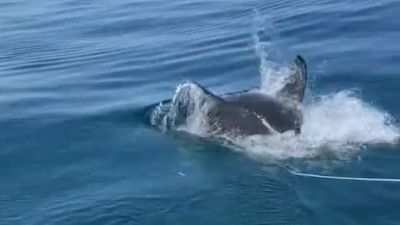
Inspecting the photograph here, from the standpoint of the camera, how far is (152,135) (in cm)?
1662

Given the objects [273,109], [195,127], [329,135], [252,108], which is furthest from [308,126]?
[195,127]

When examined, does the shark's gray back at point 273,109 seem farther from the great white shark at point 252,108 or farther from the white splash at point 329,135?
the white splash at point 329,135

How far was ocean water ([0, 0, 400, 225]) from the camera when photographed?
43.8 feet

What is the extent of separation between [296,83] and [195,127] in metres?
1.88

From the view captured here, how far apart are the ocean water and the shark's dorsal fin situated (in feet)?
1.52

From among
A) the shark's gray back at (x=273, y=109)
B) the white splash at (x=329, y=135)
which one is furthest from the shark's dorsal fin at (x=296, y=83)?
the white splash at (x=329, y=135)

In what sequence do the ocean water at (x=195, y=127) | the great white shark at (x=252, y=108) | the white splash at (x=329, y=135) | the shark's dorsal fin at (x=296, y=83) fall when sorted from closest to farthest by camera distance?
the ocean water at (x=195, y=127), the white splash at (x=329, y=135), the great white shark at (x=252, y=108), the shark's dorsal fin at (x=296, y=83)

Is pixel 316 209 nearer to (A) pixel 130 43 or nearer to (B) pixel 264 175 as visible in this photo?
(B) pixel 264 175

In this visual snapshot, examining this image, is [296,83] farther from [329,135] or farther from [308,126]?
[329,135]

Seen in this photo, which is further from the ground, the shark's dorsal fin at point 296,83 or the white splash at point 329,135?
the shark's dorsal fin at point 296,83

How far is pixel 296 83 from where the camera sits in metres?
15.9

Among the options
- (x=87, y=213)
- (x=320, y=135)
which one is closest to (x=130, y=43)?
(x=320, y=135)

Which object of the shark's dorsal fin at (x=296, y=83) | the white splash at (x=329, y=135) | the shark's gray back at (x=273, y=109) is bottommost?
the white splash at (x=329, y=135)

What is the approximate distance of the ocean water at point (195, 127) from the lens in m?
13.4
